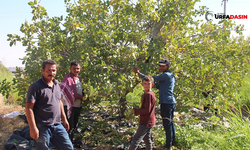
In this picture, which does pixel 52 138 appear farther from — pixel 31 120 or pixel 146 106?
pixel 146 106

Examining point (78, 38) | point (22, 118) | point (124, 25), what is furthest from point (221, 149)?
point (22, 118)

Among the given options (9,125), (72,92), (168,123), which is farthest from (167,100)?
(9,125)

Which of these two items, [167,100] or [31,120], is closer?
[31,120]

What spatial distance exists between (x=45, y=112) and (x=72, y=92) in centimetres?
141

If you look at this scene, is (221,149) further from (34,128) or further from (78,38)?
(78,38)

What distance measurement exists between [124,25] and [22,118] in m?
4.58

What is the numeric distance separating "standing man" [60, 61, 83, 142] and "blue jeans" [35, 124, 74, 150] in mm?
1198

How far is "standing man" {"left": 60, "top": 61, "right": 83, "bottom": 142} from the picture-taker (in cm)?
479

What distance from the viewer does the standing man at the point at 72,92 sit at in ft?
15.7

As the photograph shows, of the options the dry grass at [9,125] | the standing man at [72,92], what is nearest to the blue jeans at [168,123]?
the standing man at [72,92]

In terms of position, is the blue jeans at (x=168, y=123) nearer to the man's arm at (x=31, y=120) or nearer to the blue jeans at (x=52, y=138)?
the blue jeans at (x=52, y=138)

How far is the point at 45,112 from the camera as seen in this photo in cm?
345

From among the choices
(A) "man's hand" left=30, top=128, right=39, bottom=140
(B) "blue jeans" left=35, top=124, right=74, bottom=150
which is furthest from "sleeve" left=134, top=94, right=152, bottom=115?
(A) "man's hand" left=30, top=128, right=39, bottom=140

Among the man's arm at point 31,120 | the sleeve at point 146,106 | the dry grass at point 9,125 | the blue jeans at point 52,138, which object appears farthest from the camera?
the dry grass at point 9,125
